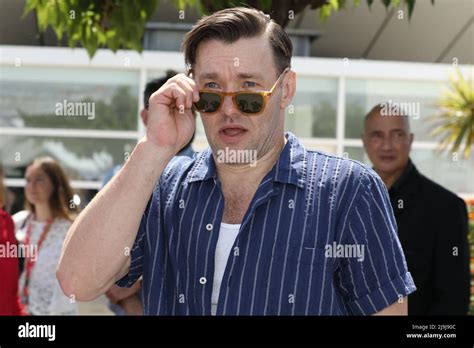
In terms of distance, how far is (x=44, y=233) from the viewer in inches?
234

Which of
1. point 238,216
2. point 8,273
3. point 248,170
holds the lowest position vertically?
point 8,273

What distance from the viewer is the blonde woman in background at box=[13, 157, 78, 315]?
544 cm

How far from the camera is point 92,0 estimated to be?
424 cm

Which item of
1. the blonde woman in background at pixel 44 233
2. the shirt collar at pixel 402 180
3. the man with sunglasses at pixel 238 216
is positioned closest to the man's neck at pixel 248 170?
the man with sunglasses at pixel 238 216

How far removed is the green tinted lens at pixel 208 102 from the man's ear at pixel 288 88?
0.77 feet

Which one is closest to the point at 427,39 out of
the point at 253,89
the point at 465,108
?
the point at 465,108

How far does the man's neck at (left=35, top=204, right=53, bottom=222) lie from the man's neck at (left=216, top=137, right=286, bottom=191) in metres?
3.88
